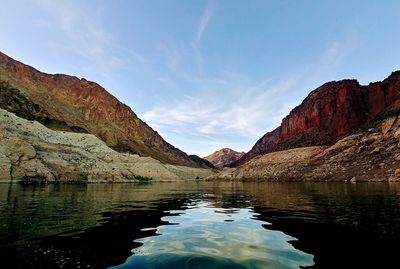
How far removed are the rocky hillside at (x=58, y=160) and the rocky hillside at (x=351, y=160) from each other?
55400 mm

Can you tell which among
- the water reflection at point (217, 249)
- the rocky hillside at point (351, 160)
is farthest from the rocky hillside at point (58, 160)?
the water reflection at point (217, 249)

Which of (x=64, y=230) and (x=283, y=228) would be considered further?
(x=283, y=228)

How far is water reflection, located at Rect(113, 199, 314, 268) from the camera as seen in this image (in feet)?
29.9

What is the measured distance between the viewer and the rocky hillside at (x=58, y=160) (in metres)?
82.9

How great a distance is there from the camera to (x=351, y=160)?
120000mm

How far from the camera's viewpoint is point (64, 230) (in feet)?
47.4

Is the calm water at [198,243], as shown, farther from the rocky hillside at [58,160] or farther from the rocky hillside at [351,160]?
the rocky hillside at [351,160]

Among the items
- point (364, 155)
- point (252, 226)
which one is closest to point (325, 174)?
point (364, 155)

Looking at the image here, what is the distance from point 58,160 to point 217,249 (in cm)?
9714

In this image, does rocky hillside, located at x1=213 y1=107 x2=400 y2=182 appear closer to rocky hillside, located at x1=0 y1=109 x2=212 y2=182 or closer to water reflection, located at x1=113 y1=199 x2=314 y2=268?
rocky hillside, located at x1=0 y1=109 x2=212 y2=182

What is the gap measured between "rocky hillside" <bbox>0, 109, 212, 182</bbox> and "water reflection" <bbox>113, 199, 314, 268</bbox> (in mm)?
A: 77756

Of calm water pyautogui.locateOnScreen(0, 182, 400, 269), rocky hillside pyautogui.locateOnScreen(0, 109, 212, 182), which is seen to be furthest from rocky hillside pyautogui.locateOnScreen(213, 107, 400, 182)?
calm water pyautogui.locateOnScreen(0, 182, 400, 269)

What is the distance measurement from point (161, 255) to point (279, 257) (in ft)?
12.4

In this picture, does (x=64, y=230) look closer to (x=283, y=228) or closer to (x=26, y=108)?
(x=283, y=228)
